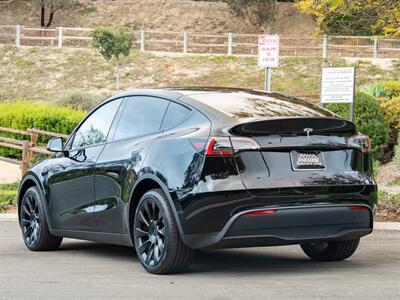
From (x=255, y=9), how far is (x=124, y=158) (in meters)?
58.9

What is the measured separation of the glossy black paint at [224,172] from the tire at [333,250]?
0.73 metres

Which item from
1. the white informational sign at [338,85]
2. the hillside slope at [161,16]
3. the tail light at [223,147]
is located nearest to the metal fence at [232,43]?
the hillside slope at [161,16]

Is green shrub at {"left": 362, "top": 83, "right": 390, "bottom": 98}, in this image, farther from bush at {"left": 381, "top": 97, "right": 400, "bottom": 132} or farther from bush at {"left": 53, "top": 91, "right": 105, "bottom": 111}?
bush at {"left": 53, "top": 91, "right": 105, "bottom": 111}

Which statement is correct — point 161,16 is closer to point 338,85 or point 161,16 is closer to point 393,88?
point 393,88

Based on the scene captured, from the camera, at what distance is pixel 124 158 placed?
9.60 m

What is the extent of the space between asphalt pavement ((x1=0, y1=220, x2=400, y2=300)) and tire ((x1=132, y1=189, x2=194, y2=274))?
11 cm

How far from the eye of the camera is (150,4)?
7419cm

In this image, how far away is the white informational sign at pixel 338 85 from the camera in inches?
615

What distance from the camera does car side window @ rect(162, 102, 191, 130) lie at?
30.5ft

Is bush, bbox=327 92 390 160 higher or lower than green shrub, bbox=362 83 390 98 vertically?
lower

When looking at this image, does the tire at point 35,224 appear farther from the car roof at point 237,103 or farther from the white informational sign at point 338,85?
the white informational sign at point 338,85

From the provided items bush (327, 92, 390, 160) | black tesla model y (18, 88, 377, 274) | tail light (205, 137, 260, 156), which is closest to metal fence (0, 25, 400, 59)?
bush (327, 92, 390, 160)

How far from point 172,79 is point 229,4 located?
62.5ft

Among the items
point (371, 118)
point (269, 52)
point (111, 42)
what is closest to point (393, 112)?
point (371, 118)
